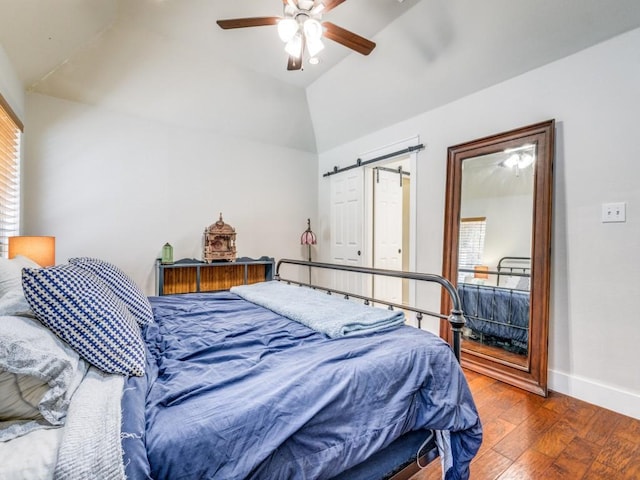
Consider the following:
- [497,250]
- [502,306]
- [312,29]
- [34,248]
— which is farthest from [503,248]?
[34,248]

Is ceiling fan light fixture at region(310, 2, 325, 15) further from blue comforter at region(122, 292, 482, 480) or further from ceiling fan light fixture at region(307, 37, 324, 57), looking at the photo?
blue comforter at region(122, 292, 482, 480)

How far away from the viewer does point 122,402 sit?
79cm

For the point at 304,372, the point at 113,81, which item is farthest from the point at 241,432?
the point at 113,81

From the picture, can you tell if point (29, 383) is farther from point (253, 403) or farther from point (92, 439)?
point (253, 403)

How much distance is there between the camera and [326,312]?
155 centimetres

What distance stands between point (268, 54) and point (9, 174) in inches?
95.8

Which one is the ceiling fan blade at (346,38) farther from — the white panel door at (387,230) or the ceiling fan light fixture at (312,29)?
the white panel door at (387,230)

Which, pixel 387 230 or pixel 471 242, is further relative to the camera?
pixel 387 230

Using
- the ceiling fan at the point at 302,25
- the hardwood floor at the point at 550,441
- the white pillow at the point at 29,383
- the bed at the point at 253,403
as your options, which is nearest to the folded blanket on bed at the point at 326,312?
the bed at the point at 253,403

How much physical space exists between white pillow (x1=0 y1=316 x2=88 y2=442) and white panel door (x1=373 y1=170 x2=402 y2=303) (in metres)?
3.56

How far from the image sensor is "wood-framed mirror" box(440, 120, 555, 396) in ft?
7.43

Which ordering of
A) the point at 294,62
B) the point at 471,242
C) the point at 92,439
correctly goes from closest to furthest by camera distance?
the point at 92,439 < the point at 294,62 < the point at 471,242

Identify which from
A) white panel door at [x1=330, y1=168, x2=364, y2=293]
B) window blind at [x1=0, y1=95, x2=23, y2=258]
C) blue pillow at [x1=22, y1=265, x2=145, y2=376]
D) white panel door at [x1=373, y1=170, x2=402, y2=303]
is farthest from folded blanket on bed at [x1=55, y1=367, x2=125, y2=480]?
white panel door at [x1=373, y1=170, x2=402, y2=303]

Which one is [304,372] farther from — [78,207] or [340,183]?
[340,183]
